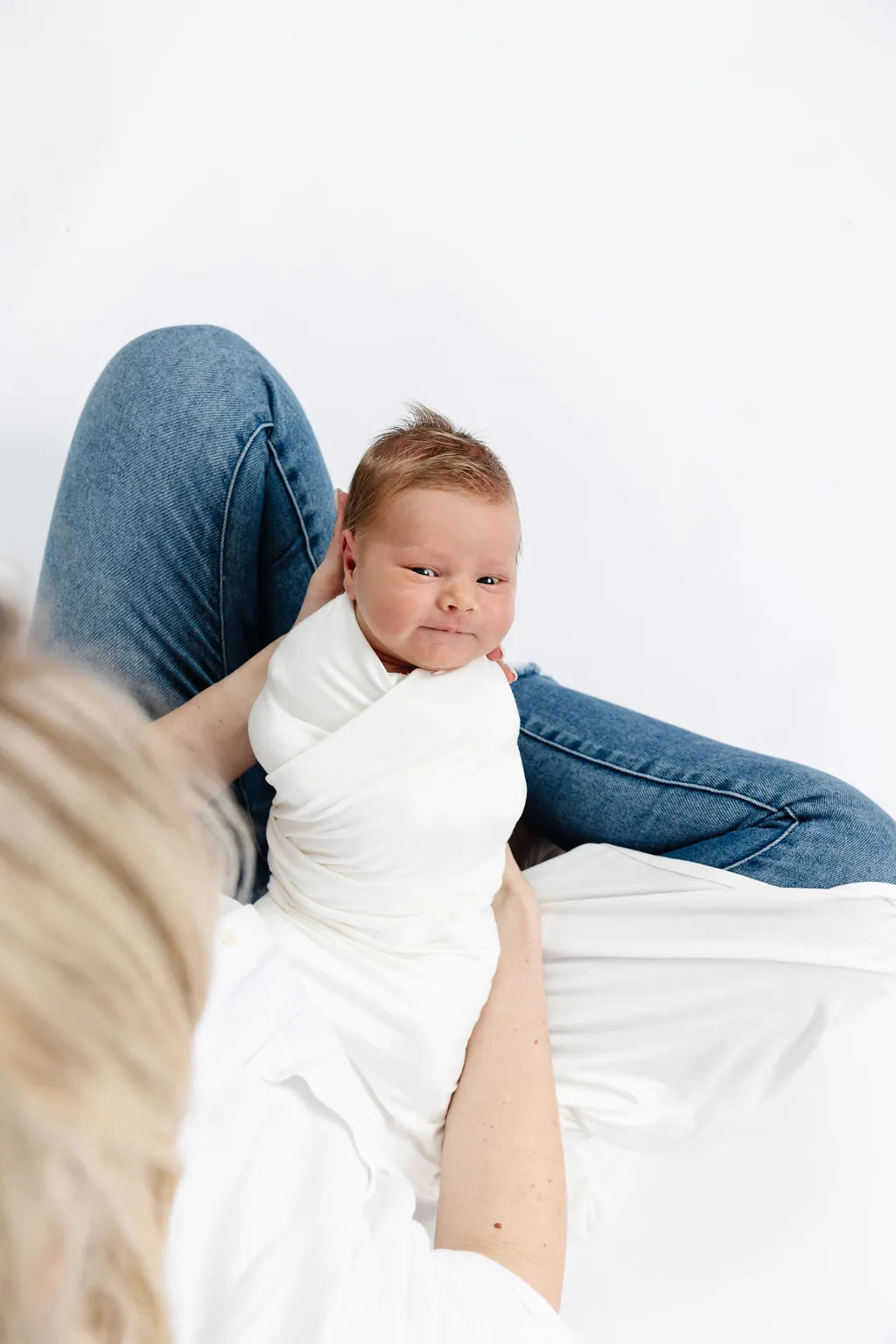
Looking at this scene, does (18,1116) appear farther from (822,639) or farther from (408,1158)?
(822,639)

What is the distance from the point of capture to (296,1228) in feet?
2.41

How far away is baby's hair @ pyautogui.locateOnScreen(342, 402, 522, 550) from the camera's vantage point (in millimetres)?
1022

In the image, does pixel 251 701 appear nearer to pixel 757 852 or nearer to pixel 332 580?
pixel 332 580

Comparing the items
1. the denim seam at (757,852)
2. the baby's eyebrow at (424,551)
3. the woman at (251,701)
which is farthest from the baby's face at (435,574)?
the denim seam at (757,852)

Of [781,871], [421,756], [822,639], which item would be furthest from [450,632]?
[822,639]

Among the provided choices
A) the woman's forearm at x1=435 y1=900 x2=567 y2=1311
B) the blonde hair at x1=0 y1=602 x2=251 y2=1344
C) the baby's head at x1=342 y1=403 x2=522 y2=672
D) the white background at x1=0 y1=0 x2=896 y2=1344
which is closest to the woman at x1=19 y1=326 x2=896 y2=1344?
the woman's forearm at x1=435 y1=900 x2=567 y2=1311

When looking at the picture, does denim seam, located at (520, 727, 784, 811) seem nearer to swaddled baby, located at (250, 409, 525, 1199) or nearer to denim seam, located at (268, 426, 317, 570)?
swaddled baby, located at (250, 409, 525, 1199)

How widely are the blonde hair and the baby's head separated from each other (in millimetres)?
472

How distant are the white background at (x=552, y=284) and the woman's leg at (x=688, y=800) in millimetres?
568

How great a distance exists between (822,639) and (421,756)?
1.07 m

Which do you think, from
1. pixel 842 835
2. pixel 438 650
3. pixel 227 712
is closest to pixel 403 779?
pixel 438 650

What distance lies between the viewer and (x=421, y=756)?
1.04 meters

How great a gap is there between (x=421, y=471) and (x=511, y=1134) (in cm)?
64

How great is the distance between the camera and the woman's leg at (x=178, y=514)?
46.9 inches
